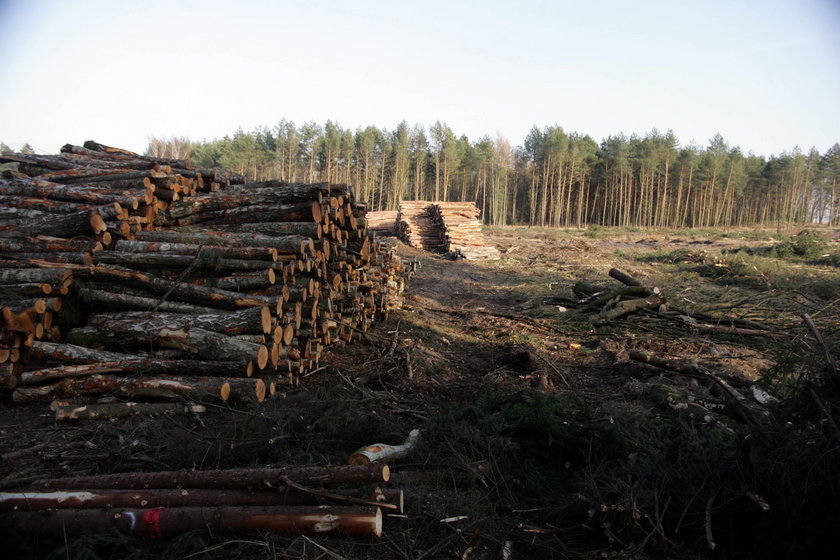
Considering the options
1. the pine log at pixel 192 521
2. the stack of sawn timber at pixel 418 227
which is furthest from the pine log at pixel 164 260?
the stack of sawn timber at pixel 418 227

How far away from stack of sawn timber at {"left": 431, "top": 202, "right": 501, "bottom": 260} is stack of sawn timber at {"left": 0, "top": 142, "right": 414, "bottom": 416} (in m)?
15.0

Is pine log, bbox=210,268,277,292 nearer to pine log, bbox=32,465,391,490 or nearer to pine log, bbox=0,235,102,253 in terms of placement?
pine log, bbox=0,235,102,253

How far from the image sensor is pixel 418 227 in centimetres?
2755

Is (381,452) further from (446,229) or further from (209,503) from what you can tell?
(446,229)

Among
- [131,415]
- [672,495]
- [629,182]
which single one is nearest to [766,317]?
[672,495]

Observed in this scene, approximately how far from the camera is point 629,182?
178 ft

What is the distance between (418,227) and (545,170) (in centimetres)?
3003

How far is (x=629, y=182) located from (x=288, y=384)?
5615cm

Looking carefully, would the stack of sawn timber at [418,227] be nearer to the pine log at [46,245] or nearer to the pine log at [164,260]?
the pine log at [164,260]

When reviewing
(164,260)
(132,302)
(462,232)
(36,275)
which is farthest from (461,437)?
(462,232)

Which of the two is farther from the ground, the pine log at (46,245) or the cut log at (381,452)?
the pine log at (46,245)

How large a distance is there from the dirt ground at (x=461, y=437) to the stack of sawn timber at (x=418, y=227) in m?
18.0

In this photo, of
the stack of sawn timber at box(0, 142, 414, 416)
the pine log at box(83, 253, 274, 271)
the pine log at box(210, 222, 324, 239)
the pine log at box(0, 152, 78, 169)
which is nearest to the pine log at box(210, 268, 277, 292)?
the stack of sawn timber at box(0, 142, 414, 416)

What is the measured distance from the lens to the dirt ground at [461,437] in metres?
2.79
